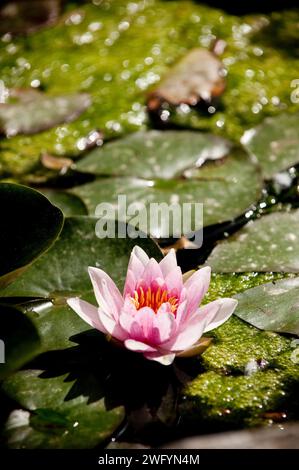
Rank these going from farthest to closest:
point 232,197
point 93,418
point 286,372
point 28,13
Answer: point 28,13 → point 232,197 → point 286,372 → point 93,418

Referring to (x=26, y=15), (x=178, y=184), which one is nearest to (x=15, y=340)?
(x=178, y=184)

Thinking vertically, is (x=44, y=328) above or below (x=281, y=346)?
above

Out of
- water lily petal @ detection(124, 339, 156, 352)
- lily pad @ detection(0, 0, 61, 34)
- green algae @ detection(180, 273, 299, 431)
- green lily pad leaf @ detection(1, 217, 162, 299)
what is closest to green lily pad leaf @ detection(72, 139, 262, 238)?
green lily pad leaf @ detection(1, 217, 162, 299)

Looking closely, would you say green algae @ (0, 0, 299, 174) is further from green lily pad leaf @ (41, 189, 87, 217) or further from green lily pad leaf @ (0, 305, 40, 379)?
green lily pad leaf @ (0, 305, 40, 379)

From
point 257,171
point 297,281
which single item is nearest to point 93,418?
point 297,281

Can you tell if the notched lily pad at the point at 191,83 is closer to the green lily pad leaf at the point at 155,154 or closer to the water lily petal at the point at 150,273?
the green lily pad leaf at the point at 155,154

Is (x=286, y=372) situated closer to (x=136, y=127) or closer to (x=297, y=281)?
(x=297, y=281)

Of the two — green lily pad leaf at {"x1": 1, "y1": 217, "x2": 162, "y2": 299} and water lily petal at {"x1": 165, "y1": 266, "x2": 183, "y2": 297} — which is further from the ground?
water lily petal at {"x1": 165, "y1": 266, "x2": 183, "y2": 297}
